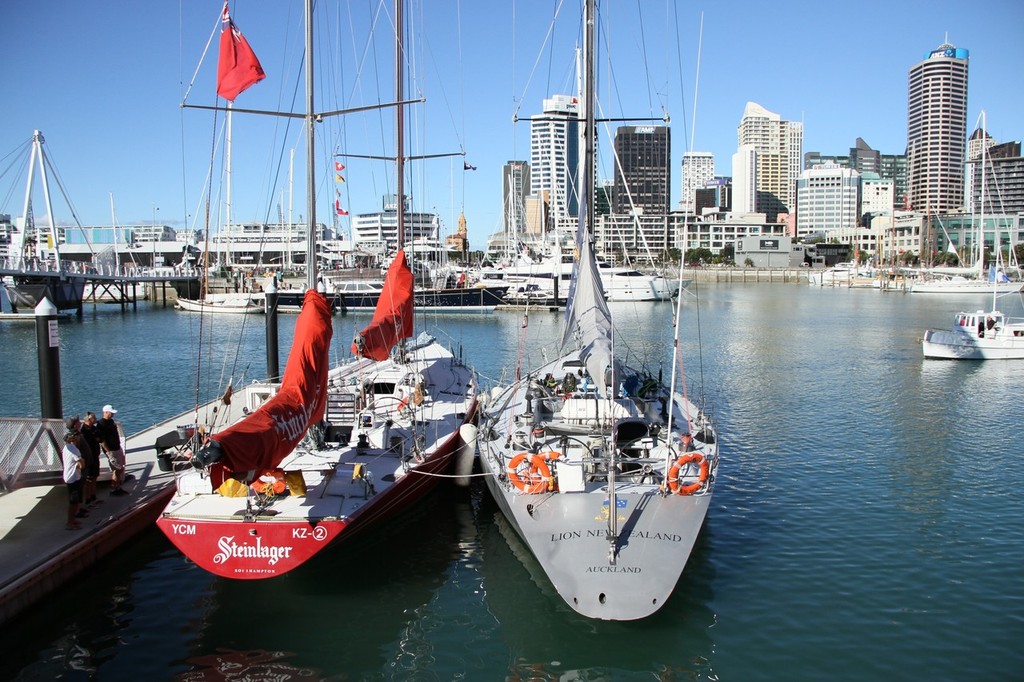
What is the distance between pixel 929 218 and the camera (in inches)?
7707

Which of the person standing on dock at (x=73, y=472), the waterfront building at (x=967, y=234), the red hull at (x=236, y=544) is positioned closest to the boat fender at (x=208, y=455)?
the red hull at (x=236, y=544)

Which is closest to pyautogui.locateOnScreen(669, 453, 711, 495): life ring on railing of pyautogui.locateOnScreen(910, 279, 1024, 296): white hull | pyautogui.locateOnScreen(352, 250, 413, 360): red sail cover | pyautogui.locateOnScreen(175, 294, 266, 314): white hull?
pyautogui.locateOnScreen(352, 250, 413, 360): red sail cover

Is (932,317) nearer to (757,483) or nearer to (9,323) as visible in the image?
(757,483)

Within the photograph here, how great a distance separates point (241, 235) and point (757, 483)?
163 m

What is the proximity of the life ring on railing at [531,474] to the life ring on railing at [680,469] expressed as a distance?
2040mm

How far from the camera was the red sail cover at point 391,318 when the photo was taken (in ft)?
65.5

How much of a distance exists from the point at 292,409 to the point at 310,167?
614cm

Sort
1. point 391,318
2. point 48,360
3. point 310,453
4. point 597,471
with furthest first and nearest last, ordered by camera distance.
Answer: point 391,318 → point 48,360 → point 310,453 → point 597,471

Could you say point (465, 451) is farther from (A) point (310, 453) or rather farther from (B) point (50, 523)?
(B) point (50, 523)

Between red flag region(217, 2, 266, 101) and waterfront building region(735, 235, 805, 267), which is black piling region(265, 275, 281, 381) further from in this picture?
waterfront building region(735, 235, 805, 267)

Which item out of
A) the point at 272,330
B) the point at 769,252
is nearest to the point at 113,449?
the point at 272,330

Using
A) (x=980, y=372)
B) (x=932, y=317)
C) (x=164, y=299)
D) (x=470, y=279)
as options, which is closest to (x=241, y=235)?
(x=164, y=299)

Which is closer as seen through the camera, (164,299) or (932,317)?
(932,317)

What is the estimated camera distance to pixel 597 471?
14289mm
